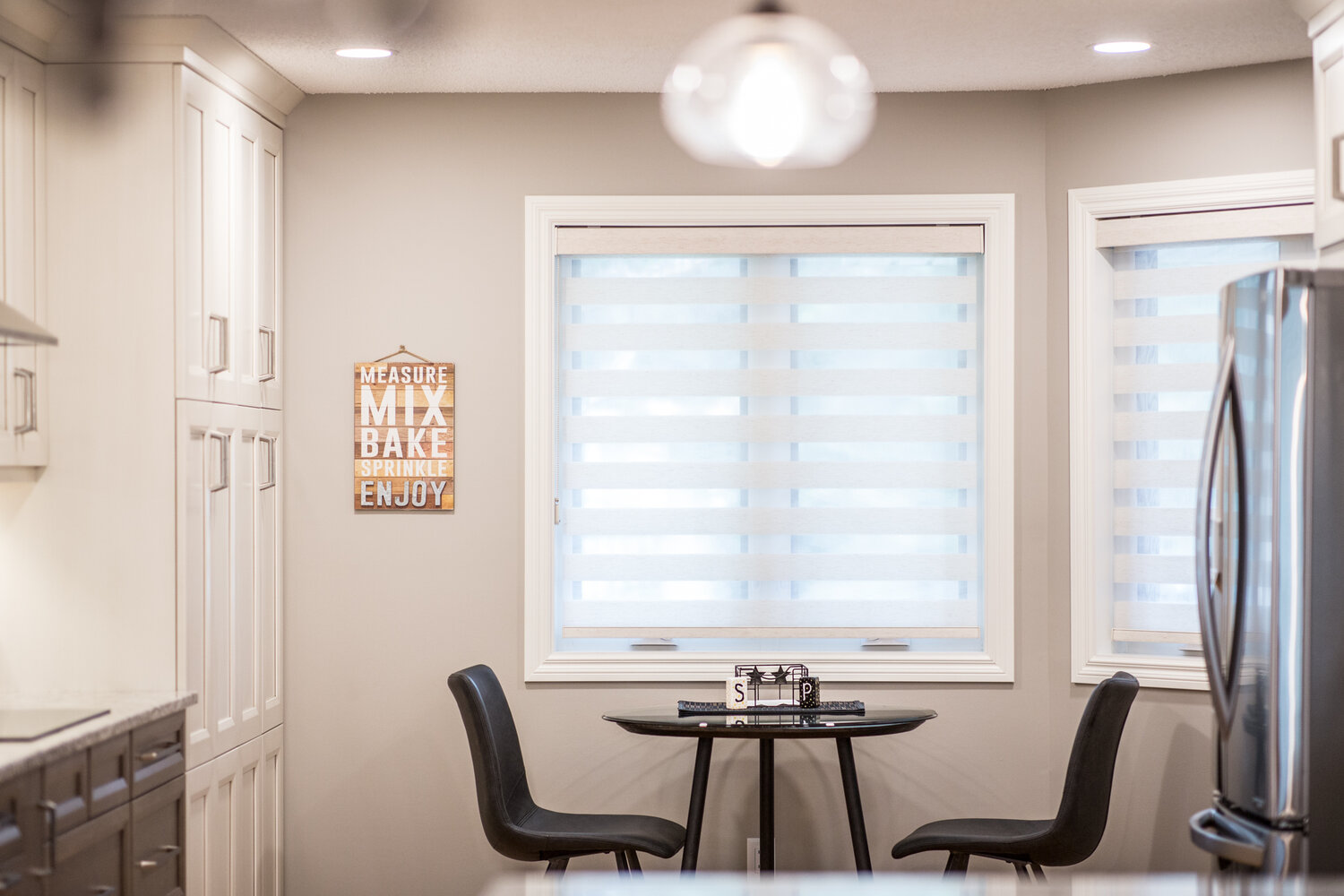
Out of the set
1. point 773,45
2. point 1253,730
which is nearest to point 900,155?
point 1253,730

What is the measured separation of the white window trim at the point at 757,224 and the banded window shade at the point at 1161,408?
0.33m

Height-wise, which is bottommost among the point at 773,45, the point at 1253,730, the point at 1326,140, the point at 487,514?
the point at 1253,730

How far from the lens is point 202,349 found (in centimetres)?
324

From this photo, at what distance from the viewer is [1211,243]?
3701mm

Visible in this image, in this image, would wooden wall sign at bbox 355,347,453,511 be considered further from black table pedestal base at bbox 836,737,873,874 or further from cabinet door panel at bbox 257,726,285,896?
black table pedestal base at bbox 836,737,873,874

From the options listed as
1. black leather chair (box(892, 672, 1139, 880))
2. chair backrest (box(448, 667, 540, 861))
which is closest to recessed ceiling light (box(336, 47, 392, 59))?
chair backrest (box(448, 667, 540, 861))

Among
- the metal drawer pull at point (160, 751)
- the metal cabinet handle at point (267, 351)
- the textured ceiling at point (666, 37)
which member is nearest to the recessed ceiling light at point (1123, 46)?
the textured ceiling at point (666, 37)

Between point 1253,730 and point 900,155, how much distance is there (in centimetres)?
215

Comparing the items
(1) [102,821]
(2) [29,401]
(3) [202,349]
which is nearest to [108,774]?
(1) [102,821]

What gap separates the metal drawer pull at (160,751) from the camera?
9.31 ft

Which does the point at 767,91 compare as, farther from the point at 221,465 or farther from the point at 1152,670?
the point at 1152,670

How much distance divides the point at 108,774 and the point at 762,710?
1.67 meters

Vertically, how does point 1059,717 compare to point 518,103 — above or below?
below

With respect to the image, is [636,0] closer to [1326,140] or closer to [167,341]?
[167,341]
